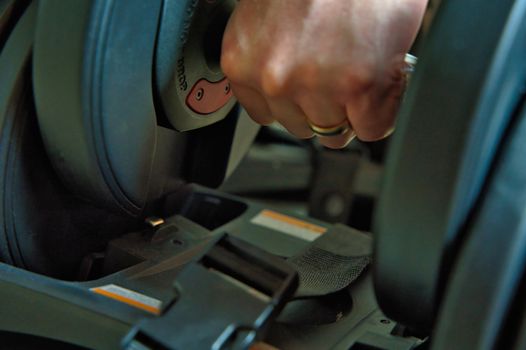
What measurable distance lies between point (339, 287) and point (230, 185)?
81 centimetres

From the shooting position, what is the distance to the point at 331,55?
21.2 inches

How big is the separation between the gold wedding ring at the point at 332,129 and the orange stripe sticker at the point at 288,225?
0.91ft

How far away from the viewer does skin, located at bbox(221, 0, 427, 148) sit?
54cm

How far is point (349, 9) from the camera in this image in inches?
21.5

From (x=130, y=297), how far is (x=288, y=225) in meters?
0.33

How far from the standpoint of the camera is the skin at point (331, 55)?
21.2 inches

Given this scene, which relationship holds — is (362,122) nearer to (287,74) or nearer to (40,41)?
(287,74)

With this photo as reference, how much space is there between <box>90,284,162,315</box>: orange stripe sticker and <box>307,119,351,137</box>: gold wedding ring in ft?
0.68

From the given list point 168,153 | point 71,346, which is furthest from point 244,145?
point 71,346

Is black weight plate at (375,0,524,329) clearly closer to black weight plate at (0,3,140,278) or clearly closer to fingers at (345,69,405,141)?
fingers at (345,69,405,141)

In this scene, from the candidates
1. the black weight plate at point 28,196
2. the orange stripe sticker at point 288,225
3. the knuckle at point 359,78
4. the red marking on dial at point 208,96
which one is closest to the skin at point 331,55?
the knuckle at point 359,78

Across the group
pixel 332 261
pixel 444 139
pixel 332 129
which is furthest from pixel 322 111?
pixel 332 261

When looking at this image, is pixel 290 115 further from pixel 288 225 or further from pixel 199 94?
pixel 288 225

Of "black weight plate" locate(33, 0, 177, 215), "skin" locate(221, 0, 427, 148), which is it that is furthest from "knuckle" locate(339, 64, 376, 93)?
"black weight plate" locate(33, 0, 177, 215)
